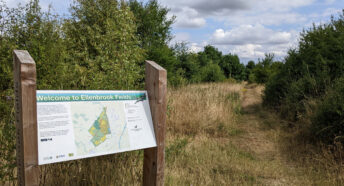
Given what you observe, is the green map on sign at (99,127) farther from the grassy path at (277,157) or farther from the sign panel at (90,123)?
the grassy path at (277,157)

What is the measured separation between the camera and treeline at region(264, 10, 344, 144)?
16.9ft

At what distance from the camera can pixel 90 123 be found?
2250mm

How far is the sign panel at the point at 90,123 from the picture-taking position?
2.01 metres

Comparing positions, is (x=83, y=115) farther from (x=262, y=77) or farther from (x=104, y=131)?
(x=262, y=77)

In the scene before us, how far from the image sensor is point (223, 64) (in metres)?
42.0

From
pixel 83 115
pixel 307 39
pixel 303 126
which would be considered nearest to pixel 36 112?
pixel 83 115

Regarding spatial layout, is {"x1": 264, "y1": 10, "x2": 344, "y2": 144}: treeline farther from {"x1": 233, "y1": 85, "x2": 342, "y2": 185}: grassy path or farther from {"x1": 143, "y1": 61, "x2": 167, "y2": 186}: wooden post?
{"x1": 143, "y1": 61, "x2": 167, "y2": 186}: wooden post

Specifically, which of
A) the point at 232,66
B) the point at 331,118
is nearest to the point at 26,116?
the point at 331,118

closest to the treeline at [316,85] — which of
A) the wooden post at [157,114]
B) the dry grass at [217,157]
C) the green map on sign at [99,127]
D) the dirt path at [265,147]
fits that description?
the dry grass at [217,157]

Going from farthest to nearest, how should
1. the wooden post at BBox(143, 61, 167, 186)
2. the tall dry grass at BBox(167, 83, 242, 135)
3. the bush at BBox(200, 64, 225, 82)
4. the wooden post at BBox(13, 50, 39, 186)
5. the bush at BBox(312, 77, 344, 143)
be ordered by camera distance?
1. the bush at BBox(200, 64, 225, 82)
2. the tall dry grass at BBox(167, 83, 242, 135)
3. the bush at BBox(312, 77, 344, 143)
4. the wooden post at BBox(143, 61, 167, 186)
5. the wooden post at BBox(13, 50, 39, 186)

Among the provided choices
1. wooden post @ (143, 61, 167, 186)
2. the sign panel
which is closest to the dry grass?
wooden post @ (143, 61, 167, 186)

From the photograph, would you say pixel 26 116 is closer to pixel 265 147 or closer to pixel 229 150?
pixel 229 150

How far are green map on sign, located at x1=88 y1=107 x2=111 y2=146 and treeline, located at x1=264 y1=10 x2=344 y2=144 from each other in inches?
162

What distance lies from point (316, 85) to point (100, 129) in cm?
688
